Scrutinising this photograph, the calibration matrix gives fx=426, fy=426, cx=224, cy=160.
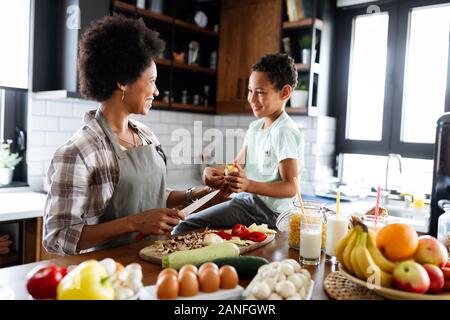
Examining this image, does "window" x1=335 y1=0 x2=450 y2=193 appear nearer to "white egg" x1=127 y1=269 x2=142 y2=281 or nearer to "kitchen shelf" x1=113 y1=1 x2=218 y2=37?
"kitchen shelf" x1=113 y1=1 x2=218 y2=37

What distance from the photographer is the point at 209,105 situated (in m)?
4.23

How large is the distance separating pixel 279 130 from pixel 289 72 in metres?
0.38

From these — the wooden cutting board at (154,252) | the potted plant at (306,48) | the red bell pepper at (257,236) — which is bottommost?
the wooden cutting board at (154,252)

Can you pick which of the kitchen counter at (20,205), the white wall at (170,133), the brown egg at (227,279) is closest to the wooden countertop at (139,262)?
the brown egg at (227,279)

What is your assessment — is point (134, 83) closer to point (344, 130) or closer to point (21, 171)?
point (21, 171)

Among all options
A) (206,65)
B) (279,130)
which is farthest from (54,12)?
(279,130)

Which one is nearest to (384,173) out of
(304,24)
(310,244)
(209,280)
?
(304,24)

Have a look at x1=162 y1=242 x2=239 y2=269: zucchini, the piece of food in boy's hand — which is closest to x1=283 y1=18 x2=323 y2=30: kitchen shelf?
the piece of food in boy's hand

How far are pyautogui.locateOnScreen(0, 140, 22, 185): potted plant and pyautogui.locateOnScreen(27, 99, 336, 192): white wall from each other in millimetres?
101

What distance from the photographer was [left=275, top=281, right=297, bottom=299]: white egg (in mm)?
931

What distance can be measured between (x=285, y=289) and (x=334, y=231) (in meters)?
0.46

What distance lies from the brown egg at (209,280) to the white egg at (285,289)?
0.14 m

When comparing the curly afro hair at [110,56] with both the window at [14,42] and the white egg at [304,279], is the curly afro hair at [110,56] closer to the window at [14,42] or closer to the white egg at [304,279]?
the white egg at [304,279]

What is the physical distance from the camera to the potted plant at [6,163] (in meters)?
2.93
